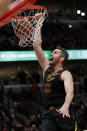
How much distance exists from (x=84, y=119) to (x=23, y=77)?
3037 mm

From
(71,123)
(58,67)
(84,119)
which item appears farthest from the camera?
(84,119)

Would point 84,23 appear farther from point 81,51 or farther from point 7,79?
point 7,79

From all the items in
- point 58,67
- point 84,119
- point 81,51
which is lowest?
point 84,119

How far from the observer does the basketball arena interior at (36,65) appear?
33.6ft

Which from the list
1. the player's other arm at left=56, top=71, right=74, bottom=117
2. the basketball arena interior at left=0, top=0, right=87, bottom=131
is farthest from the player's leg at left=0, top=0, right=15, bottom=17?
the basketball arena interior at left=0, top=0, right=87, bottom=131

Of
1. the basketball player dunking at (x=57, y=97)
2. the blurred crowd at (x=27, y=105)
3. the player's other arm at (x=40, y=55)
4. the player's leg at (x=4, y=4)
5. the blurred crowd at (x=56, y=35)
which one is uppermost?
the player's leg at (x=4, y=4)

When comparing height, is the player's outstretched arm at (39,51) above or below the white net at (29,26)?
below

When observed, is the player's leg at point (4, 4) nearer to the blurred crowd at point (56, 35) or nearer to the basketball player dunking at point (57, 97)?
the basketball player dunking at point (57, 97)

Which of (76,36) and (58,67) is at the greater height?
(58,67)

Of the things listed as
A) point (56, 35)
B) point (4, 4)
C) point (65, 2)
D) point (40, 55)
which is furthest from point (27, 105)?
point (4, 4)

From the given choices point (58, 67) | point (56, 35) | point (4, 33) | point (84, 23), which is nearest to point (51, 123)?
point (58, 67)

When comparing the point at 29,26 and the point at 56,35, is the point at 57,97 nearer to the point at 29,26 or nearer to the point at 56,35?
the point at 29,26

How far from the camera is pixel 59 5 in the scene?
11.5 m

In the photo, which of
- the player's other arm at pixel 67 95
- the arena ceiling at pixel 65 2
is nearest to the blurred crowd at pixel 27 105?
the arena ceiling at pixel 65 2
